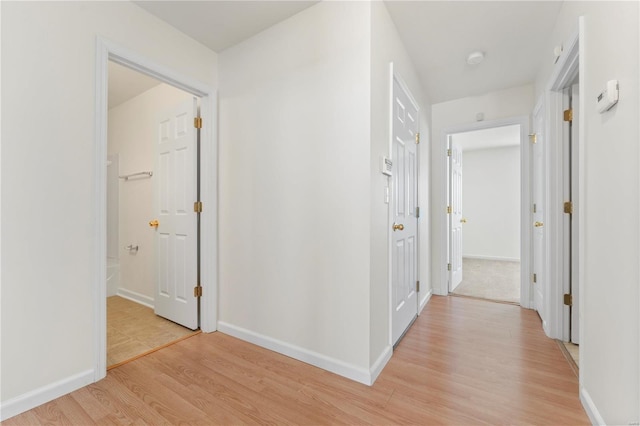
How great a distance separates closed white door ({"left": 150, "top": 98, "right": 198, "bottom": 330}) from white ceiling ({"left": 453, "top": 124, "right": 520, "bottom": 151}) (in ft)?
13.3

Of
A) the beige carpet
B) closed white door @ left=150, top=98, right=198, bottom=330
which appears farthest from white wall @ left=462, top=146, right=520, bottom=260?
closed white door @ left=150, top=98, right=198, bottom=330

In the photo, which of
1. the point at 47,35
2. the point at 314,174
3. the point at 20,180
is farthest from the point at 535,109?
the point at 20,180

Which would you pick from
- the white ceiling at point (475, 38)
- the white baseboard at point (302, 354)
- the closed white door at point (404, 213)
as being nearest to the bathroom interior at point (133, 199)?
the white baseboard at point (302, 354)

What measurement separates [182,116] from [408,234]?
2350 millimetres

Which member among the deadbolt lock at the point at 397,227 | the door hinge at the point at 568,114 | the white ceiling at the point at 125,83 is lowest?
the deadbolt lock at the point at 397,227

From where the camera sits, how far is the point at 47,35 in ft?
5.11

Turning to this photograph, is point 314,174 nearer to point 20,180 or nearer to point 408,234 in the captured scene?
point 408,234

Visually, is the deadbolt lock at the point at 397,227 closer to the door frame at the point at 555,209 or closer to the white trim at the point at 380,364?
the white trim at the point at 380,364

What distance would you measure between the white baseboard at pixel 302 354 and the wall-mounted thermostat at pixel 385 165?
1.26 metres

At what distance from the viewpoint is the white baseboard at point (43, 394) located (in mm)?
1422

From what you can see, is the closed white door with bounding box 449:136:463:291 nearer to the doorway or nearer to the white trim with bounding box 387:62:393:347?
the doorway

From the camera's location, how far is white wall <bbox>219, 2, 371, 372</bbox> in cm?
175

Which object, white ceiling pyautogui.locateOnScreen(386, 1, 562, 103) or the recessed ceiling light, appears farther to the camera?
the recessed ceiling light

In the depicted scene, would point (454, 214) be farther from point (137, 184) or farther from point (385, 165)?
point (137, 184)
